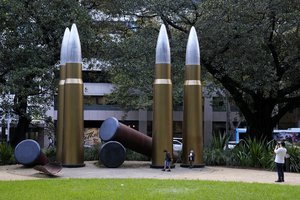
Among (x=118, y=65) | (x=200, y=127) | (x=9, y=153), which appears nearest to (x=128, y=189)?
(x=200, y=127)

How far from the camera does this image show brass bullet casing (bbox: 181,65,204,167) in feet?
63.8

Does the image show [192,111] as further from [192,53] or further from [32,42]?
[32,42]

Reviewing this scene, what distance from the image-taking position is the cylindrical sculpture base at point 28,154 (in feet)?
62.9

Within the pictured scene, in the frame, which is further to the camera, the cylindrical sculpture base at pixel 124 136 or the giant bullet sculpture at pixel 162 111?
the cylindrical sculpture base at pixel 124 136

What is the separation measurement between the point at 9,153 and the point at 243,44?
11843 mm

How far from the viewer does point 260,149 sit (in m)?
20.4

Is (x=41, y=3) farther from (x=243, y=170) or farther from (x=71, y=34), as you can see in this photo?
(x=243, y=170)

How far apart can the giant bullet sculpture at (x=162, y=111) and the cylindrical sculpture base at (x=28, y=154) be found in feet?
15.3

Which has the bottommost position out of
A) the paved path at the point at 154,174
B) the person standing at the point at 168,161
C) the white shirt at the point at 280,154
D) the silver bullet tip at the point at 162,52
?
the paved path at the point at 154,174

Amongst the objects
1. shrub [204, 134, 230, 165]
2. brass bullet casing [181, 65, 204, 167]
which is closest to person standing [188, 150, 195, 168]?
brass bullet casing [181, 65, 204, 167]

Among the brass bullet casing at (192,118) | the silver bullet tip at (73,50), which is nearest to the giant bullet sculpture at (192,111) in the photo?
the brass bullet casing at (192,118)

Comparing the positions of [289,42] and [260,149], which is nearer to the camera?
[260,149]

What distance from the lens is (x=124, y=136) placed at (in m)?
19.7

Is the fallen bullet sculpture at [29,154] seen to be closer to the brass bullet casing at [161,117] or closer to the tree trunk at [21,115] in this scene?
the tree trunk at [21,115]
